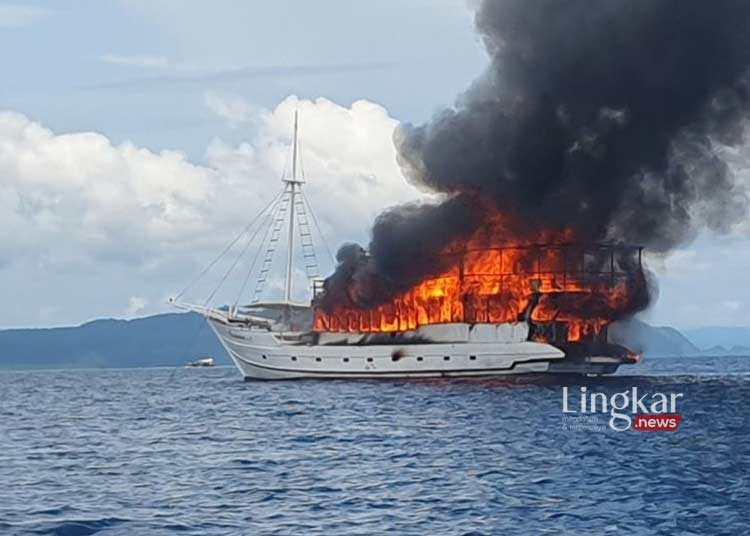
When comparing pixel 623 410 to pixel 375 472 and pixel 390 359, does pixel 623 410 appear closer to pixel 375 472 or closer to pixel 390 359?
pixel 375 472

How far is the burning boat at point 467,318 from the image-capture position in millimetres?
122625


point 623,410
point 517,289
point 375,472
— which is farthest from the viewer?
Answer: point 517,289

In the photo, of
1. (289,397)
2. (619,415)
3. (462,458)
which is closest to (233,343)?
(289,397)

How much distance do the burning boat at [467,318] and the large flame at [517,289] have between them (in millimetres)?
122

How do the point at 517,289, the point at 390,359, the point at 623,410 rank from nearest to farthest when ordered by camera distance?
1. the point at 623,410
2. the point at 390,359
3. the point at 517,289

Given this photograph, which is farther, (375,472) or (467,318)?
(467,318)

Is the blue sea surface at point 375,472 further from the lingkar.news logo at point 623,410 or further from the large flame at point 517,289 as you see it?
the large flame at point 517,289

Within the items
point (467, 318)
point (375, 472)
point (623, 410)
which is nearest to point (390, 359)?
point (467, 318)

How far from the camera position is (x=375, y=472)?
171ft

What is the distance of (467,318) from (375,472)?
83067 millimetres

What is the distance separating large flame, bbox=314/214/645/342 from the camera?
129m

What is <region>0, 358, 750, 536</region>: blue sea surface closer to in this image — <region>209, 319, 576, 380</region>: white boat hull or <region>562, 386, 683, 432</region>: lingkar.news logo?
<region>562, 386, 683, 432</region>: lingkar.news logo

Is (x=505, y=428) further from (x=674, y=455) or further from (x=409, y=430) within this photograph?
(x=674, y=455)

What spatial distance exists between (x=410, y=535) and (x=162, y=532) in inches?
322
